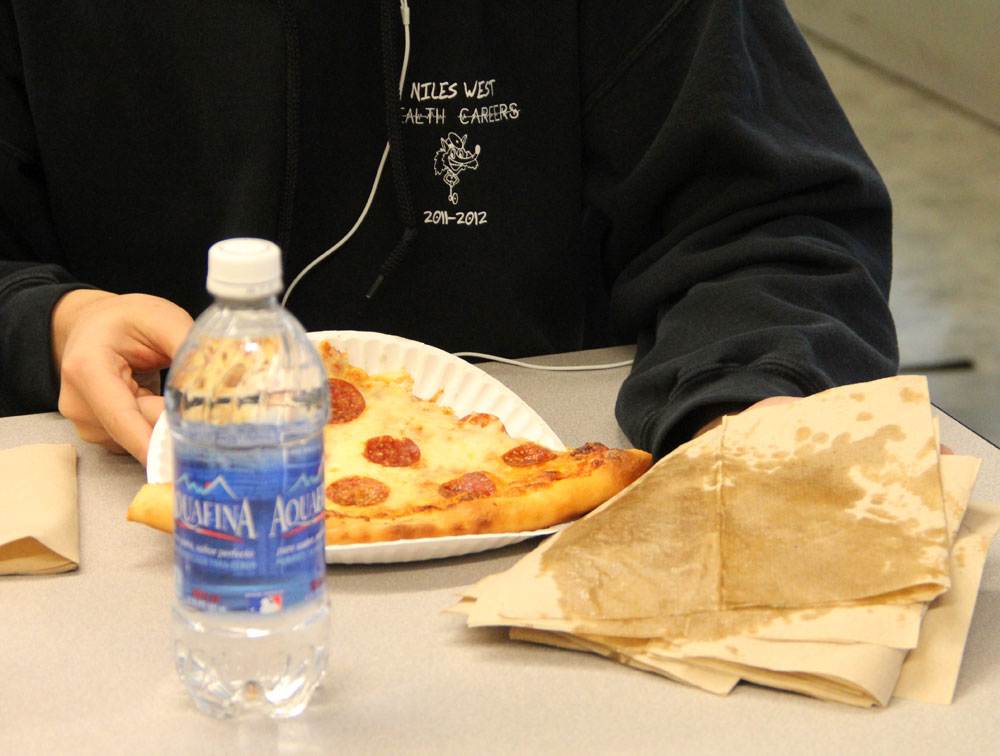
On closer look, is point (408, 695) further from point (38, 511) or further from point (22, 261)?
point (22, 261)

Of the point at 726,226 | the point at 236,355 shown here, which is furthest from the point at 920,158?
the point at 236,355

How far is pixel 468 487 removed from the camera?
38.9 inches

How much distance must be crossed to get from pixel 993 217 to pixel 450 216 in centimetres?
370

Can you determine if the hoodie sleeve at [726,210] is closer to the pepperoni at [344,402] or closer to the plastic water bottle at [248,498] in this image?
the pepperoni at [344,402]

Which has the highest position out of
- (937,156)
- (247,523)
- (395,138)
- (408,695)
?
(395,138)

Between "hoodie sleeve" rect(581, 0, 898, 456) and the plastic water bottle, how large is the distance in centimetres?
46

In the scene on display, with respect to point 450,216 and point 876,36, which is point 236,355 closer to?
point 450,216

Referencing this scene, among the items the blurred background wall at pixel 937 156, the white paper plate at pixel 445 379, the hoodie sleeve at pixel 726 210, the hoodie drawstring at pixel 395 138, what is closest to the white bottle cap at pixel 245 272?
the white paper plate at pixel 445 379

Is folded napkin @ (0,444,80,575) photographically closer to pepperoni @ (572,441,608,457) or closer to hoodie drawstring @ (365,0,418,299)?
pepperoni @ (572,441,608,457)

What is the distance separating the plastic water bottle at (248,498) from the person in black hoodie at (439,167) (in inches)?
21.0

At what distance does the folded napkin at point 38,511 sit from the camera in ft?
3.01

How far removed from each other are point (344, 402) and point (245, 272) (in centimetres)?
47

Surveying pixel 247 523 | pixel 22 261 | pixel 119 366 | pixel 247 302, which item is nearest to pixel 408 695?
pixel 247 523

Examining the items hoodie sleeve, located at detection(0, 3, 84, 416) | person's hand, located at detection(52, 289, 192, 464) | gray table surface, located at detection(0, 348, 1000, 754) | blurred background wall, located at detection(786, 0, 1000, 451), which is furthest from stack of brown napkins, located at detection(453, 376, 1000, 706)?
blurred background wall, located at detection(786, 0, 1000, 451)
